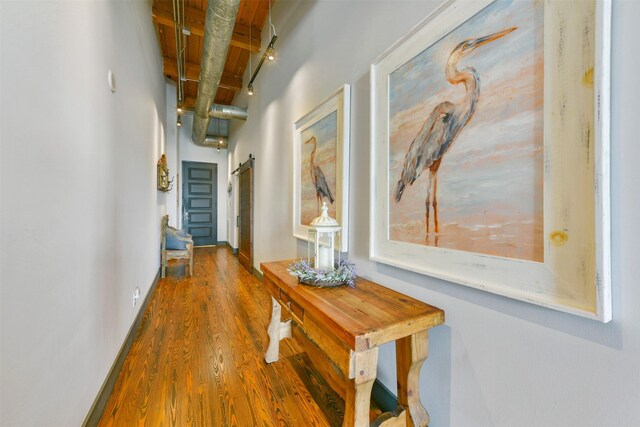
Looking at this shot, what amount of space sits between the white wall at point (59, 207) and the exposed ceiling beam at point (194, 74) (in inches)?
127

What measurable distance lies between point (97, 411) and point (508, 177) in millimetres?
2341

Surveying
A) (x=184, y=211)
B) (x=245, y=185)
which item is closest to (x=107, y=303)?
(x=245, y=185)

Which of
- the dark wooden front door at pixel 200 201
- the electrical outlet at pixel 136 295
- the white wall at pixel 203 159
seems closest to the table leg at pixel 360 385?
the electrical outlet at pixel 136 295

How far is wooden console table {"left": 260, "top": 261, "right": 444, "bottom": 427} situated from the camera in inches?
38.8

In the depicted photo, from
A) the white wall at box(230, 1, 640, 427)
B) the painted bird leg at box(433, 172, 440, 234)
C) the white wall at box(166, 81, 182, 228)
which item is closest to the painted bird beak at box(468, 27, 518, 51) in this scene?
the white wall at box(230, 1, 640, 427)

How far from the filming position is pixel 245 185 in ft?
16.3

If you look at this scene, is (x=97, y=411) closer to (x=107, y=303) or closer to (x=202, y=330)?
(x=107, y=303)

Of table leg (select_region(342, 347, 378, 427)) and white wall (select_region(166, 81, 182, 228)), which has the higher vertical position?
white wall (select_region(166, 81, 182, 228))

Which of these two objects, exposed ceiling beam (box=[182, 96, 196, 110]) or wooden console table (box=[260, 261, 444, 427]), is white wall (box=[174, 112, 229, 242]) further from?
wooden console table (box=[260, 261, 444, 427])

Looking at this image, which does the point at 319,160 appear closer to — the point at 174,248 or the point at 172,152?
the point at 174,248

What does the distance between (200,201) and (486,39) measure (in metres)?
7.30

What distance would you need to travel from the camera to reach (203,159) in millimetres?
7129

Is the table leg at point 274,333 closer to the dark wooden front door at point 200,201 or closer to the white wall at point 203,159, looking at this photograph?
the white wall at point 203,159

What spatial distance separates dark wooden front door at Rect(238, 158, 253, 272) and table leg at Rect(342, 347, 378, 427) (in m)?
3.69
